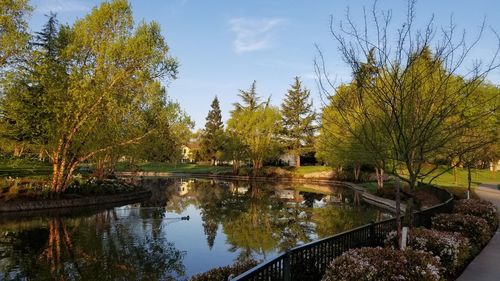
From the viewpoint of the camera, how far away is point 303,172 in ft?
218

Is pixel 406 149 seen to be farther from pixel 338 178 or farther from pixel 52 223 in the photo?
pixel 338 178

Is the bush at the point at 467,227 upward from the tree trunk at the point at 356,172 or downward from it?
downward

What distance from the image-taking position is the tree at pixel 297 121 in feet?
249

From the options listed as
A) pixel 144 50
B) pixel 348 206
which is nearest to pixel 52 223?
pixel 144 50

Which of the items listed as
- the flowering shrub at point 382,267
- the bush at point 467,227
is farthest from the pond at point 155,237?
the flowering shrub at point 382,267

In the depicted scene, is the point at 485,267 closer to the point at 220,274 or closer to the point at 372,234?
the point at 372,234

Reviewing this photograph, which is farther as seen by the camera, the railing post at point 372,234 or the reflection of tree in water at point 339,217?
the reflection of tree in water at point 339,217

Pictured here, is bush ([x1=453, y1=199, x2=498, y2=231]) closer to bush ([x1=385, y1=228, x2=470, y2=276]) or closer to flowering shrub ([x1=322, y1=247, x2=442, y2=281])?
bush ([x1=385, y1=228, x2=470, y2=276])

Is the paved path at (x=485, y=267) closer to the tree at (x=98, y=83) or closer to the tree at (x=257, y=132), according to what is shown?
the tree at (x=98, y=83)

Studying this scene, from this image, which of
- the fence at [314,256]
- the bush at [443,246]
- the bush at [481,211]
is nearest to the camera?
the fence at [314,256]

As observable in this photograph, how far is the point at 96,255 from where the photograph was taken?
13938 millimetres

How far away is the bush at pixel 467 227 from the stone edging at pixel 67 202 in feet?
71.8

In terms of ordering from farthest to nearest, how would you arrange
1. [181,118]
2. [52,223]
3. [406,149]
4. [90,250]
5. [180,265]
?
1. [181,118]
2. [52,223]
3. [90,250]
4. [180,265]
5. [406,149]

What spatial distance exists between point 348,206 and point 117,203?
57.3 feet
